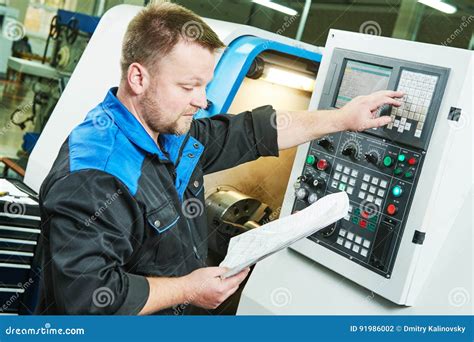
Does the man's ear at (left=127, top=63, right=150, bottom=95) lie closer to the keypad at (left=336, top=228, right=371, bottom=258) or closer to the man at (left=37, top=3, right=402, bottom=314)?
the man at (left=37, top=3, right=402, bottom=314)

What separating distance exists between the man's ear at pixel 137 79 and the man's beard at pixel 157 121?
22mm

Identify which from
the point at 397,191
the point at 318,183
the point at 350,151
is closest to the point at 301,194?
the point at 318,183

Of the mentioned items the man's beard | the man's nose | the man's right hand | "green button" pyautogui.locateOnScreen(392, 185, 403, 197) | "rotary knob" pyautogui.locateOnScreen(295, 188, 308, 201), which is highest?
the man's nose

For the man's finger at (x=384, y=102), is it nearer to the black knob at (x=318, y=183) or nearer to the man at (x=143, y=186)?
Answer: the man at (x=143, y=186)

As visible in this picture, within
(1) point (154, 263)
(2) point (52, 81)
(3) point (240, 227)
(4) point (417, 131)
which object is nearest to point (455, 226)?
(4) point (417, 131)

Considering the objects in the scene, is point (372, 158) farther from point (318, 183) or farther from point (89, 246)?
point (89, 246)

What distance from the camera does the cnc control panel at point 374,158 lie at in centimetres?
139

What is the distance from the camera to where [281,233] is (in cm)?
116

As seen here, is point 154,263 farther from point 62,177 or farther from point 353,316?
point 353,316

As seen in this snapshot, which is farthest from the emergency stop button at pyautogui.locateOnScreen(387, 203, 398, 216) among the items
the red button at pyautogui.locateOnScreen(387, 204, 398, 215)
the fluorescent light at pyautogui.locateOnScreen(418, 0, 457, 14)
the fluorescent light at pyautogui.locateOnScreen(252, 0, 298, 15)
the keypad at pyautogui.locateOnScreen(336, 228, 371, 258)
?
the fluorescent light at pyautogui.locateOnScreen(252, 0, 298, 15)

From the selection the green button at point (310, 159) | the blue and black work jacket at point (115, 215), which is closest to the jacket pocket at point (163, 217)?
the blue and black work jacket at point (115, 215)

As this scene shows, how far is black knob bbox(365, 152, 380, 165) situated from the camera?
4.84ft

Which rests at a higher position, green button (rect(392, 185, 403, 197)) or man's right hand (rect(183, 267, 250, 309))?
green button (rect(392, 185, 403, 197))

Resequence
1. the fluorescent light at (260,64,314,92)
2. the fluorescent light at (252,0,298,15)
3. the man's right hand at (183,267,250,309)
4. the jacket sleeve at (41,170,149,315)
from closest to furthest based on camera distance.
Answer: the jacket sleeve at (41,170,149,315) → the man's right hand at (183,267,250,309) → the fluorescent light at (260,64,314,92) → the fluorescent light at (252,0,298,15)
